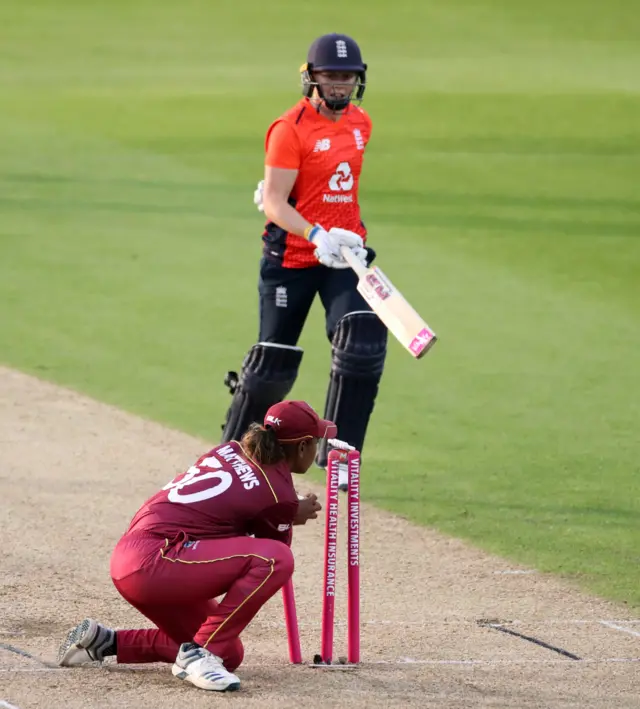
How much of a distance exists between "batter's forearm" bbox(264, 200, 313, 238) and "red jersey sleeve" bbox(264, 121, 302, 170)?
0.21 metres

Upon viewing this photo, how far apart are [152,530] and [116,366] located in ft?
18.1

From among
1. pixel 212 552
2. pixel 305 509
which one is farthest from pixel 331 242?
pixel 212 552

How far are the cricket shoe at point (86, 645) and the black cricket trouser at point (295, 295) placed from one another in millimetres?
2778

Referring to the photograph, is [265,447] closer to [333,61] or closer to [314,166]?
[314,166]

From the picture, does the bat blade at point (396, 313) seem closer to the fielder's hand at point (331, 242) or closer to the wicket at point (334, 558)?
the fielder's hand at point (331, 242)

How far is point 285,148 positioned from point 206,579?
3.12 metres

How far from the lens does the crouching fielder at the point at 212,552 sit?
545 cm

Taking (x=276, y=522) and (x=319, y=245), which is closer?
(x=276, y=522)

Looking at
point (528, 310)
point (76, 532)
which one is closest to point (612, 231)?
point (528, 310)

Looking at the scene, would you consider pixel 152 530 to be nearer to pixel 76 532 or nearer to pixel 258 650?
pixel 258 650

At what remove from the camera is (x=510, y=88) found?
24.2m

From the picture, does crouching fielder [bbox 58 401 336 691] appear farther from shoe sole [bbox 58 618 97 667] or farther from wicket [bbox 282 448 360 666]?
wicket [bbox 282 448 360 666]

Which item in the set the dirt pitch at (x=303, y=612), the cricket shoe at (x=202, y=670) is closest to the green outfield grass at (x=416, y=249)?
the dirt pitch at (x=303, y=612)

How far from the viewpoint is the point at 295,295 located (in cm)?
815
